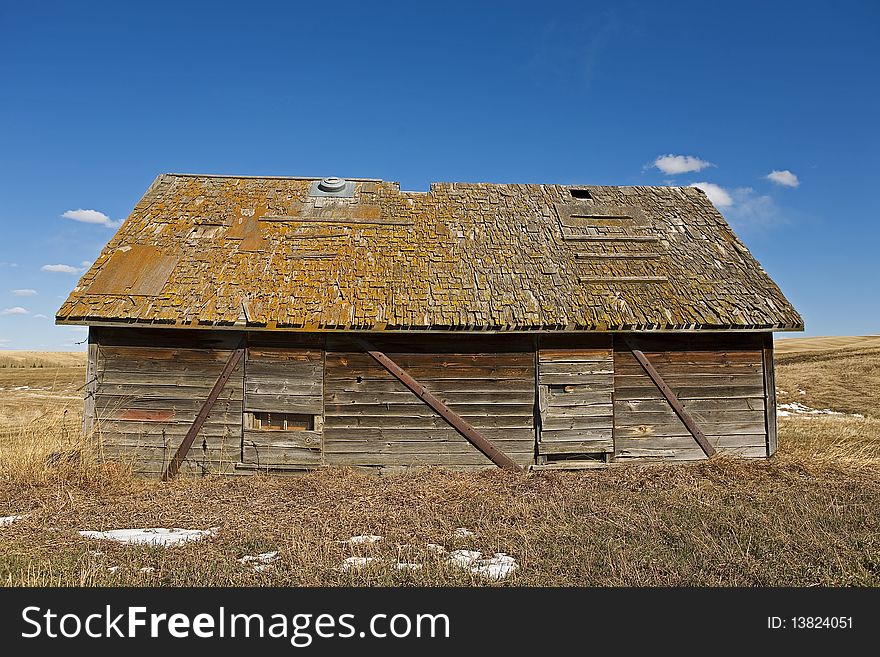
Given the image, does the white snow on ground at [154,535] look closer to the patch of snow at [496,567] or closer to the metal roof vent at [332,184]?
the patch of snow at [496,567]

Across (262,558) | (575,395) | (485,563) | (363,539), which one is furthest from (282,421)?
(485,563)

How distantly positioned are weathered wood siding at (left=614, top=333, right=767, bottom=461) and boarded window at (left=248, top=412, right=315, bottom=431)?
523cm

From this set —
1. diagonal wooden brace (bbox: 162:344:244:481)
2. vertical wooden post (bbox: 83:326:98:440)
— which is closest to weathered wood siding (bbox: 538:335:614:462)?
diagonal wooden brace (bbox: 162:344:244:481)

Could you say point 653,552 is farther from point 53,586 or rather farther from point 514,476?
point 53,586

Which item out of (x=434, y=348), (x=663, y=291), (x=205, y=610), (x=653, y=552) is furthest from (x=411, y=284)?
(x=205, y=610)

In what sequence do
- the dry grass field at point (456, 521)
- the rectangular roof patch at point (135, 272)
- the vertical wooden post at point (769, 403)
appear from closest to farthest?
the dry grass field at point (456, 521), the rectangular roof patch at point (135, 272), the vertical wooden post at point (769, 403)

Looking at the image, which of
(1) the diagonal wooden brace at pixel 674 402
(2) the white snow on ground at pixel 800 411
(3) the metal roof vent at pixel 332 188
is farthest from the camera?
(2) the white snow on ground at pixel 800 411

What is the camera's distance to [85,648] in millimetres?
3723

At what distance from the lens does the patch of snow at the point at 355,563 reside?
5.00m

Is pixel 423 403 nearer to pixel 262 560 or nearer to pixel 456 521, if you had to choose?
pixel 456 521

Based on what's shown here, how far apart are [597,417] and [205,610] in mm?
7060

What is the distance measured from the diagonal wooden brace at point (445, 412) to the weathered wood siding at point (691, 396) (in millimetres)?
2053

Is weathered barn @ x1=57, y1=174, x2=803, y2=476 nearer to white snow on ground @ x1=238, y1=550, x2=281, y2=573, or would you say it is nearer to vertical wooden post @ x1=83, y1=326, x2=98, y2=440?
vertical wooden post @ x1=83, y1=326, x2=98, y2=440

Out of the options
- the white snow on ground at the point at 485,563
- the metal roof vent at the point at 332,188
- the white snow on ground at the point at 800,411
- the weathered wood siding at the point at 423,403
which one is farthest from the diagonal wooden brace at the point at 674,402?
the white snow on ground at the point at 800,411
